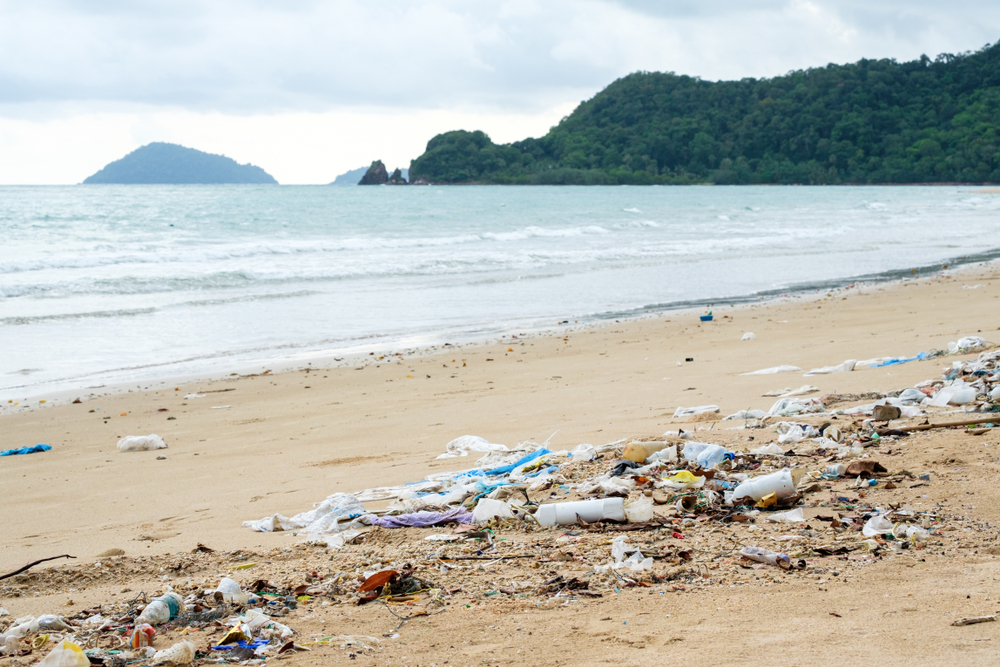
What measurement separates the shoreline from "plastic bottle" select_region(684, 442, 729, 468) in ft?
20.2

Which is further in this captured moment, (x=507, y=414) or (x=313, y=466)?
(x=507, y=414)

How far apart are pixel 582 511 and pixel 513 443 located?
2199 mm

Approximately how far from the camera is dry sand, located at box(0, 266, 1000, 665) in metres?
2.61

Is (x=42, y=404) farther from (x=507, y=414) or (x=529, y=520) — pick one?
(x=529, y=520)

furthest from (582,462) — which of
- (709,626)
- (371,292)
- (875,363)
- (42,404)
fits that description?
(371,292)

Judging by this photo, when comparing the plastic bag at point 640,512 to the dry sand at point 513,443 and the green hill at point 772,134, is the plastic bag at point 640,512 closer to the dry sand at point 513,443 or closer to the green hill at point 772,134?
the dry sand at point 513,443

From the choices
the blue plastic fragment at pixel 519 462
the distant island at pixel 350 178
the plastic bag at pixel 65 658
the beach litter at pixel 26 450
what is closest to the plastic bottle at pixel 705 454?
the blue plastic fragment at pixel 519 462

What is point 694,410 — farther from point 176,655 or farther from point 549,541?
point 176,655

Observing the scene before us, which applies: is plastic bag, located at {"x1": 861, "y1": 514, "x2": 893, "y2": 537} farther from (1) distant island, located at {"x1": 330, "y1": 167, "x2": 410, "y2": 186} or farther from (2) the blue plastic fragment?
(1) distant island, located at {"x1": 330, "y1": 167, "x2": 410, "y2": 186}

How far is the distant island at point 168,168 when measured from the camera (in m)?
159

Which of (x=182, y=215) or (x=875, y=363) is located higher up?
(x=182, y=215)

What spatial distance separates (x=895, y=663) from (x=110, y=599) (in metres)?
2.87

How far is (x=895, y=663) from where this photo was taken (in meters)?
2.30

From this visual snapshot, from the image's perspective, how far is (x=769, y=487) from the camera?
3885 mm
